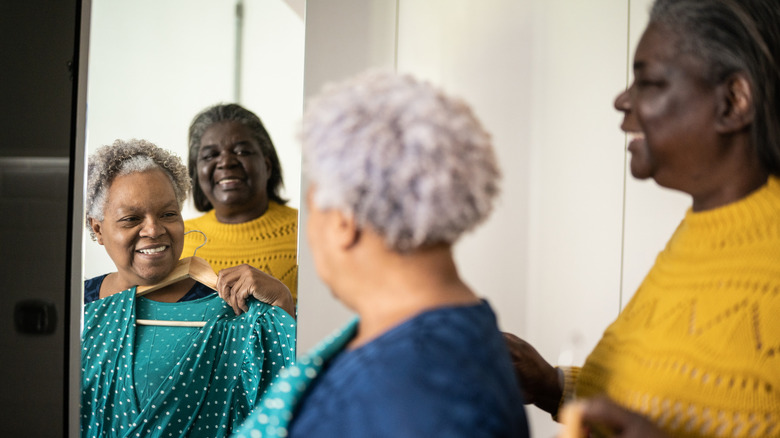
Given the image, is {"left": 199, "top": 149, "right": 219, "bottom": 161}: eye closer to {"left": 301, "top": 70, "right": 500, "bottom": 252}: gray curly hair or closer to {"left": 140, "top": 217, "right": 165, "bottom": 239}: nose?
{"left": 140, "top": 217, "right": 165, "bottom": 239}: nose

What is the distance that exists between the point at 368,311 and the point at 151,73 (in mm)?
1293

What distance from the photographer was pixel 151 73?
5.91 feet

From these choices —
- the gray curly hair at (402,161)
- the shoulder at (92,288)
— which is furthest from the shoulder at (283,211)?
the gray curly hair at (402,161)

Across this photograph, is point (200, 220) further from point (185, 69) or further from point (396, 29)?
point (396, 29)

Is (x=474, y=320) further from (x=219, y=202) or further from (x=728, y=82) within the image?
(x=219, y=202)

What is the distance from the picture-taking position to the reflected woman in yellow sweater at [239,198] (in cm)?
183

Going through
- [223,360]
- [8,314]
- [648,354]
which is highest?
[648,354]

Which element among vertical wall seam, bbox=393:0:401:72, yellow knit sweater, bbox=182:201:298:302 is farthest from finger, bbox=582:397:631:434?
vertical wall seam, bbox=393:0:401:72

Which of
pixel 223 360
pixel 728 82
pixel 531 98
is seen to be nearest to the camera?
pixel 728 82

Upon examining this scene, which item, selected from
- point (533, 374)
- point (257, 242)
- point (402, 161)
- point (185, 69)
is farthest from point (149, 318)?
point (402, 161)

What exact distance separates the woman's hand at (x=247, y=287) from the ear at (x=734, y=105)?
1283 mm

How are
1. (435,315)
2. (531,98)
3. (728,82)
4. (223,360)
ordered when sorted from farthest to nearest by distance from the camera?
(531,98) < (223,360) < (728,82) < (435,315)

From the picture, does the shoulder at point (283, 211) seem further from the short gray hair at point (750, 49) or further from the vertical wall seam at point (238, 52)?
the short gray hair at point (750, 49)

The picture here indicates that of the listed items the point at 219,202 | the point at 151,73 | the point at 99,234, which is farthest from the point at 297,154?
the point at 99,234
